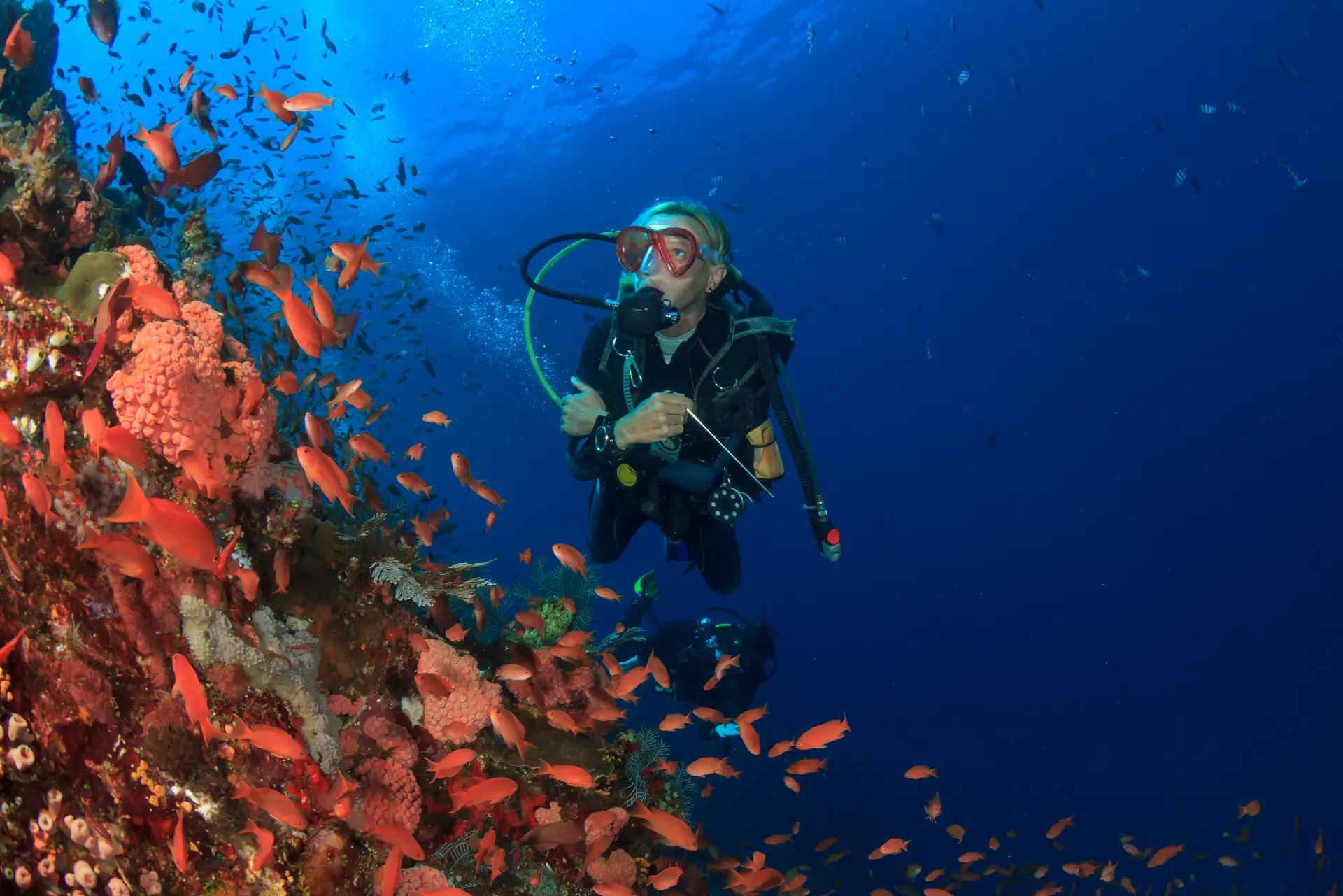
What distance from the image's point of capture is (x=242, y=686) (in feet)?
8.20

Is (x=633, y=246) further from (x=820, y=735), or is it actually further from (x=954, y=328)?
(x=954, y=328)

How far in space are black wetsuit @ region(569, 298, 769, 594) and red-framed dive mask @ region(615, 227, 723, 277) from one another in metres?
0.68

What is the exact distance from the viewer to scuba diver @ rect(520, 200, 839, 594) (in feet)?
15.0

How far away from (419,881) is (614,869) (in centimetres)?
116

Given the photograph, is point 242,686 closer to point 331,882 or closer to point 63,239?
point 331,882

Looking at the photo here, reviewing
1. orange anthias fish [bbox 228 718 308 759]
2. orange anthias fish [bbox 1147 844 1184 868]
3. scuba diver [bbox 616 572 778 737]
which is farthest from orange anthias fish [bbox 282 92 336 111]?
orange anthias fish [bbox 1147 844 1184 868]

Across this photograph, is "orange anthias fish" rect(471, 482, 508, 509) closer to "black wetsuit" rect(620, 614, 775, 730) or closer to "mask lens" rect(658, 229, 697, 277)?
"mask lens" rect(658, 229, 697, 277)

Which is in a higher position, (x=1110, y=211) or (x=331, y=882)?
(x=1110, y=211)

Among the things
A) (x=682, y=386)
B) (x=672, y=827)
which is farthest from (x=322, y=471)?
(x=682, y=386)

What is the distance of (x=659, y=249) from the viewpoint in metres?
4.71

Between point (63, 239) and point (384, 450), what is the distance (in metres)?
2.42

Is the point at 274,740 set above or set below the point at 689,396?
below

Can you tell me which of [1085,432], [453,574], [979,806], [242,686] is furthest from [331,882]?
[1085,432]

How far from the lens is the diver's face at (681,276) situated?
4.75 metres
